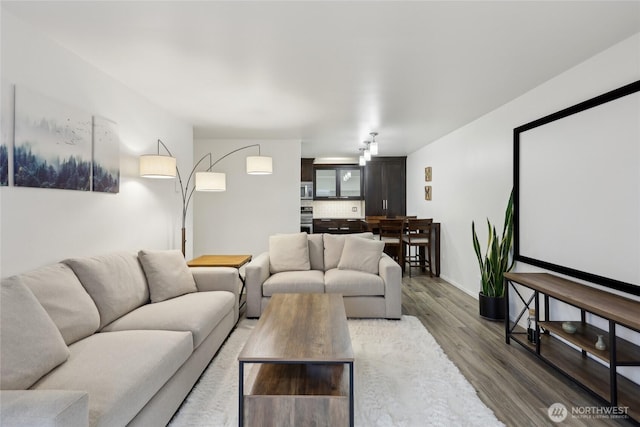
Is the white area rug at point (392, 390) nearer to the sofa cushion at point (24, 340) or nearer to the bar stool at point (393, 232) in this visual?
the sofa cushion at point (24, 340)

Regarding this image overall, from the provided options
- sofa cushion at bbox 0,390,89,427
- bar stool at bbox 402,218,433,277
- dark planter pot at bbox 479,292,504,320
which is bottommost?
dark planter pot at bbox 479,292,504,320

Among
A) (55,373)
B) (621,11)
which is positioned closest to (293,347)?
(55,373)

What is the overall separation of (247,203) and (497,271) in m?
3.93

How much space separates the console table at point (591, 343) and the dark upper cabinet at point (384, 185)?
4.91 m

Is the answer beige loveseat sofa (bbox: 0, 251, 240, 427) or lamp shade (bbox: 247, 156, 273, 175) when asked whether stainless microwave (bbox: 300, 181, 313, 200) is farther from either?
beige loveseat sofa (bbox: 0, 251, 240, 427)

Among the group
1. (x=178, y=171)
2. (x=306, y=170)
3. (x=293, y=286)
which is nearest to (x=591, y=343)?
(x=293, y=286)

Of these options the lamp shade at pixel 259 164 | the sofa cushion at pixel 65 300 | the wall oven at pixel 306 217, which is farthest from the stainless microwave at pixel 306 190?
the sofa cushion at pixel 65 300

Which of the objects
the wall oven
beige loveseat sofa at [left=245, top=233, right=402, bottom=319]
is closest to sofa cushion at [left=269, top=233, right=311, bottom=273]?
beige loveseat sofa at [left=245, top=233, right=402, bottom=319]

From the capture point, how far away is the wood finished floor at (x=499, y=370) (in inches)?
76.9

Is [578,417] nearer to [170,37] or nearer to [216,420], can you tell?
[216,420]

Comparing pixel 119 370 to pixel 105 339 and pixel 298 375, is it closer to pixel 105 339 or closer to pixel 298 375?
pixel 105 339

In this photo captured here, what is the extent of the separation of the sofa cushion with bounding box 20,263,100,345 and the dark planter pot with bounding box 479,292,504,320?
12.0 ft

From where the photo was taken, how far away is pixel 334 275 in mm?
3670

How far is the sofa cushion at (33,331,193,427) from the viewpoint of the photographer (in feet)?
4.42
